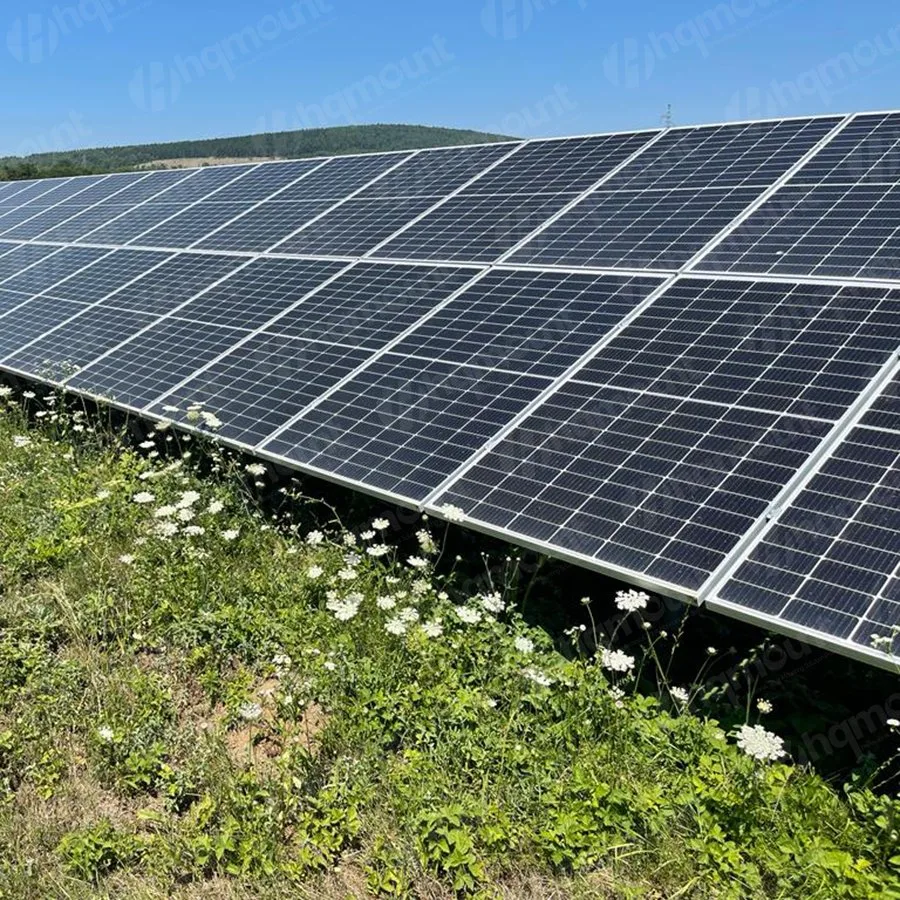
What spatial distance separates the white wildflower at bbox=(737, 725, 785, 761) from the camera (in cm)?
421

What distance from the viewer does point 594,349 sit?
7605mm

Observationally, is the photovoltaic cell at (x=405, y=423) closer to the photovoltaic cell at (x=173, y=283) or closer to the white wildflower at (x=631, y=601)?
the white wildflower at (x=631, y=601)

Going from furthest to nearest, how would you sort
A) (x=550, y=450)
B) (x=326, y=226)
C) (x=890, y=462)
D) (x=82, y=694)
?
1. (x=326, y=226)
2. (x=550, y=450)
3. (x=82, y=694)
4. (x=890, y=462)

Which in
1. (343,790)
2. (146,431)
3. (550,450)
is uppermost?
(550,450)

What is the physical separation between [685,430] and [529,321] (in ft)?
8.94

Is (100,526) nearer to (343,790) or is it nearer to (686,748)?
(343,790)

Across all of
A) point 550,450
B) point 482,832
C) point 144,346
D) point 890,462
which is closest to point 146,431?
point 144,346

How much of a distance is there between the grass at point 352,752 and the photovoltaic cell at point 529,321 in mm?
2117

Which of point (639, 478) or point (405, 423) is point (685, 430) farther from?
point (405, 423)

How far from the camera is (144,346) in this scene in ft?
37.2

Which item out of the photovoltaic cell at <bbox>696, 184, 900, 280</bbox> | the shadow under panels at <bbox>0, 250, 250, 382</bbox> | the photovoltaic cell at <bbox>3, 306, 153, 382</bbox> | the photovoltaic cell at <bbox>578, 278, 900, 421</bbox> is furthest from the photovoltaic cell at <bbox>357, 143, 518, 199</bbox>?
the photovoltaic cell at <bbox>578, 278, 900, 421</bbox>

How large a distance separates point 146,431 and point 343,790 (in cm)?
771

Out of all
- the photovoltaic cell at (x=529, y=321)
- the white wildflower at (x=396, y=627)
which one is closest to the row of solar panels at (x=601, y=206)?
the photovoltaic cell at (x=529, y=321)

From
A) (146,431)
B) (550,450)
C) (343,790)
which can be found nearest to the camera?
(343,790)
